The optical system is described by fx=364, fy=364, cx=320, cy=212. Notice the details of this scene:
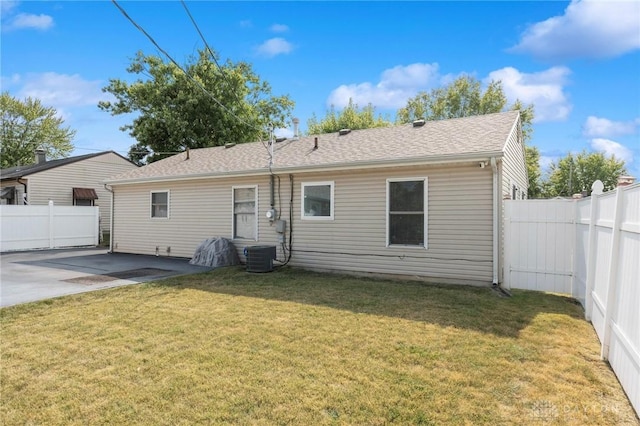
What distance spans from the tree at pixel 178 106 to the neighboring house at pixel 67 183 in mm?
3268

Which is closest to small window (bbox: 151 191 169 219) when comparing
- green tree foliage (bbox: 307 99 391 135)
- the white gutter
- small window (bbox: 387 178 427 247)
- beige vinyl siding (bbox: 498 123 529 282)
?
the white gutter

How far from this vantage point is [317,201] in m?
9.22

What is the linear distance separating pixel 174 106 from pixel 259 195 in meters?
16.5

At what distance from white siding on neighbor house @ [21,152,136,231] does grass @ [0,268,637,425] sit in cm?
1515

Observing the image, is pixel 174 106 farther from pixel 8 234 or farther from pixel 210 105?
pixel 8 234

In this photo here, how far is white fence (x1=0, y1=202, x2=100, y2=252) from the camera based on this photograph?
1382 cm

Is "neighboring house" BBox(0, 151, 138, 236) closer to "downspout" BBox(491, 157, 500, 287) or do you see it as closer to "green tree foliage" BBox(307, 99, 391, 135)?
"downspout" BBox(491, 157, 500, 287)

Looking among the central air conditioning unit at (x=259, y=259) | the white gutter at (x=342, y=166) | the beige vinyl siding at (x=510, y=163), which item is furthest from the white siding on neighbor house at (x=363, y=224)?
the beige vinyl siding at (x=510, y=163)

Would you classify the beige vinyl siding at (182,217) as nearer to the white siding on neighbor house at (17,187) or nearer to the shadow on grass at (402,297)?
the shadow on grass at (402,297)

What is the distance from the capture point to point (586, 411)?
275 centimetres

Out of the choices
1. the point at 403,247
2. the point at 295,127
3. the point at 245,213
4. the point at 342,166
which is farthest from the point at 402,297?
the point at 295,127

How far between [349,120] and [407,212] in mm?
25854

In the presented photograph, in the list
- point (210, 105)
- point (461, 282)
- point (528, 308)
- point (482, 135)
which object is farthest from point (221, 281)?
point (210, 105)

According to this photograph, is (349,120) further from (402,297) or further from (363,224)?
(402,297)
